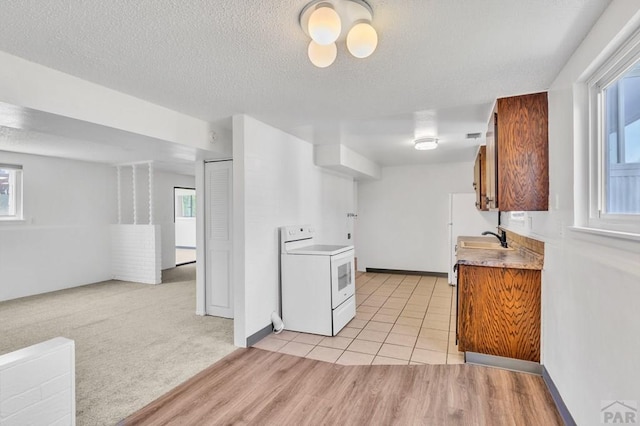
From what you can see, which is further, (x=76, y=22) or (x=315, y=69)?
(x=315, y=69)

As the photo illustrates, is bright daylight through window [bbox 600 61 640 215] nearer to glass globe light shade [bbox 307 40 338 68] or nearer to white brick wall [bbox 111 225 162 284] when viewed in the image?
glass globe light shade [bbox 307 40 338 68]

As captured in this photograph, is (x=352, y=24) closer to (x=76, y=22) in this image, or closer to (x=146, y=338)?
(x=76, y=22)

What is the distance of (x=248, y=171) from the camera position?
128 inches

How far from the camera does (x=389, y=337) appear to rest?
3396 mm

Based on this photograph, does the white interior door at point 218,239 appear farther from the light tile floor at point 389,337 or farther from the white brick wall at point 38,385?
the white brick wall at point 38,385

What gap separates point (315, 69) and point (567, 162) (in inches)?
68.3

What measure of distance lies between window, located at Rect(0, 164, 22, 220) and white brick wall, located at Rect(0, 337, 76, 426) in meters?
4.80

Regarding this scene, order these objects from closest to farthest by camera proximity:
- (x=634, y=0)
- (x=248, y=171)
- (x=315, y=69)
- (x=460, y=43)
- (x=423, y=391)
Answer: (x=634, y=0)
(x=460, y=43)
(x=315, y=69)
(x=423, y=391)
(x=248, y=171)

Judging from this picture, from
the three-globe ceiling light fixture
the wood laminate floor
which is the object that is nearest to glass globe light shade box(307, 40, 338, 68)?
the three-globe ceiling light fixture

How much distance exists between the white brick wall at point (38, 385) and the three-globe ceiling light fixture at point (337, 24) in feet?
6.83

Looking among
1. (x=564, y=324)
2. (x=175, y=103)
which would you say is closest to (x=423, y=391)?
(x=564, y=324)

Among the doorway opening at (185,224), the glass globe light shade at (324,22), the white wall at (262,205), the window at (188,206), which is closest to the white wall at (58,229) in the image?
the doorway opening at (185,224)

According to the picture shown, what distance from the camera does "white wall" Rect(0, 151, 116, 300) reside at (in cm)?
505

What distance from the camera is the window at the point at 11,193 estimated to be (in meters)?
5.07
